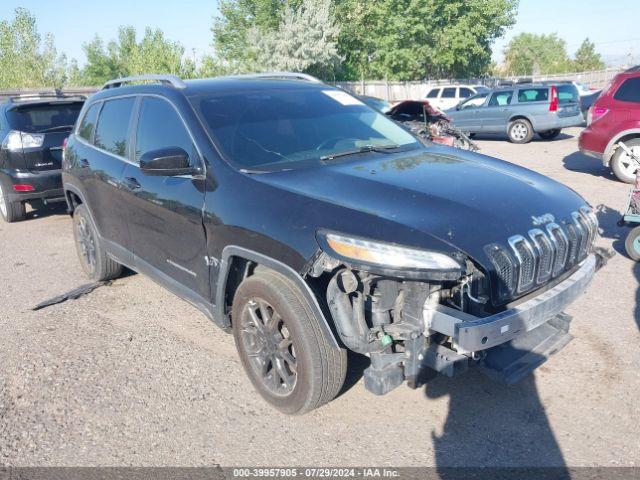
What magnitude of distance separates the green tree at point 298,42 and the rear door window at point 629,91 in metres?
29.3

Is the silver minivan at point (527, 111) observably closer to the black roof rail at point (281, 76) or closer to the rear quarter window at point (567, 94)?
the rear quarter window at point (567, 94)

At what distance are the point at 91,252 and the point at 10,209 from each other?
11.9 ft

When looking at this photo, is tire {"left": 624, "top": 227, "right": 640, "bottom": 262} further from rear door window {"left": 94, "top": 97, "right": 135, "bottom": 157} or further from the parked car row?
rear door window {"left": 94, "top": 97, "right": 135, "bottom": 157}

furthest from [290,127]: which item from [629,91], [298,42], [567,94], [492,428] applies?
[298,42]

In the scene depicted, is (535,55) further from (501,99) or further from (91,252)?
(91,252)

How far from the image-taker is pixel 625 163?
925 cm

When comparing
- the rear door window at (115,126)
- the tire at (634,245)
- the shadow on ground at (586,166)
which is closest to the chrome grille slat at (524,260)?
the rear door window at (115,126)

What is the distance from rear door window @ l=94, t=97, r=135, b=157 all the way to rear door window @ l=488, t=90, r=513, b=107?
44.9 ft

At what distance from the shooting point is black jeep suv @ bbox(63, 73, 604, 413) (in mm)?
2613

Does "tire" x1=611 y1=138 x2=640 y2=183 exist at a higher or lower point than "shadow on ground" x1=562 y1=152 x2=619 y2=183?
higher

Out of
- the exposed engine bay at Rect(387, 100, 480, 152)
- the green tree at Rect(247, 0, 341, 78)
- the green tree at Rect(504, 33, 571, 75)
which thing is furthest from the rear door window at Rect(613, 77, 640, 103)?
the green tree at Rect(504, 33, 571, 75)

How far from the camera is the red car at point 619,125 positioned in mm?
9078

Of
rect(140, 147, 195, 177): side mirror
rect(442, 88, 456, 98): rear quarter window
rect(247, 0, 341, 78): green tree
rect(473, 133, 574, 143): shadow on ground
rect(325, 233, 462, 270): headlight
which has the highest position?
rect(247, 0, 341, 78): green tree

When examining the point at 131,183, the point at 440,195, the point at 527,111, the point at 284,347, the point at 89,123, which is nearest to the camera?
the point at 440,195
